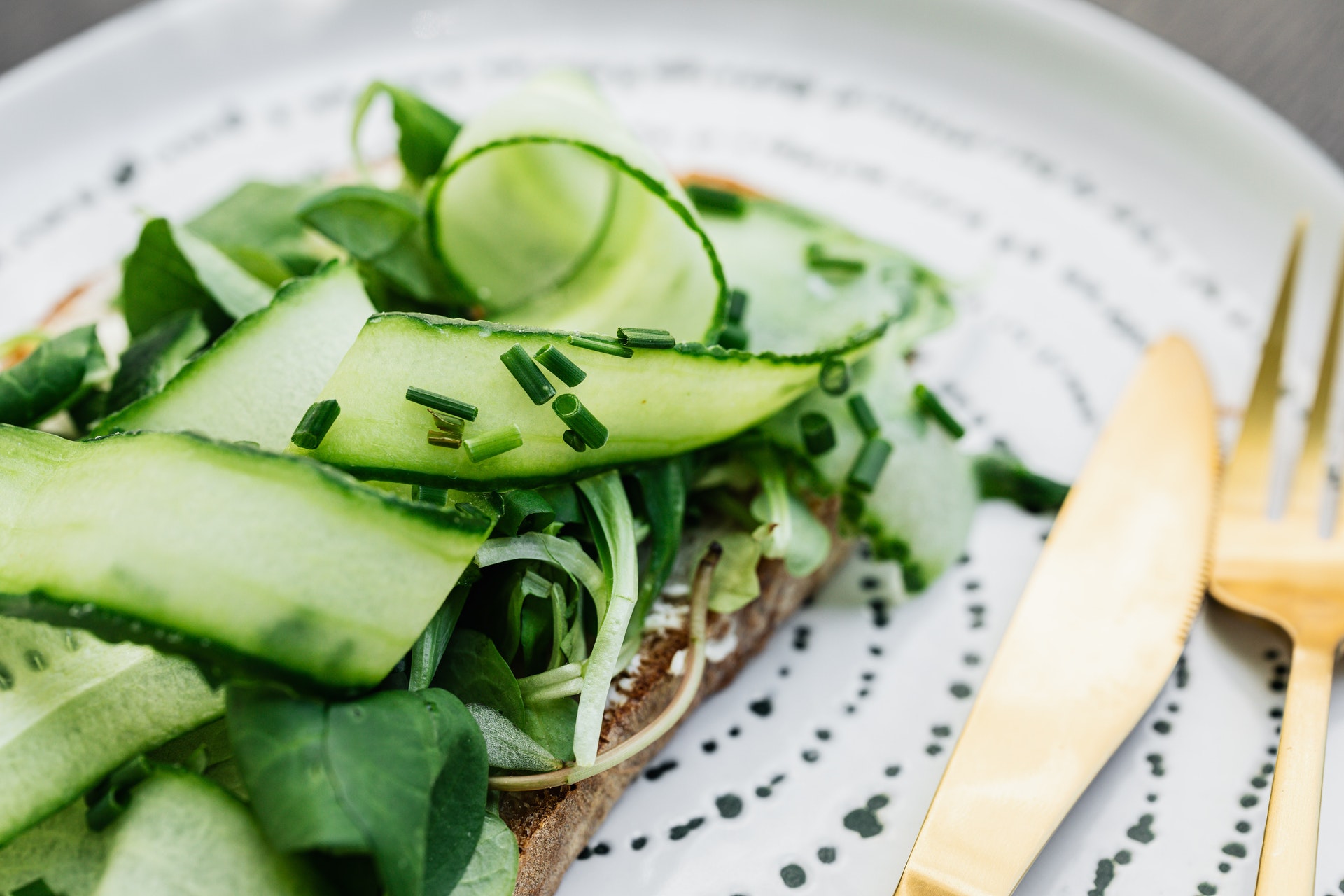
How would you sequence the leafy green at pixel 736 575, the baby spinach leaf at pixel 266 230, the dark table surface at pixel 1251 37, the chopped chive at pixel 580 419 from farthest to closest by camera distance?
the dark table surface at pixel 1251 37, the baby spinach leaf at pixel 266 230, the leafy green at pixel 736 575, the chopped chive at pixel 580 419

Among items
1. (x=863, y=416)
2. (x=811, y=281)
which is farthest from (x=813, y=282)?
(x=863, y=416)

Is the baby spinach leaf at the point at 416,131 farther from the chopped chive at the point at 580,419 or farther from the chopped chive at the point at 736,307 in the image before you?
the chopped chive at the point at 580,419

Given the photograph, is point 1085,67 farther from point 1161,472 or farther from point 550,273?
point 550,273

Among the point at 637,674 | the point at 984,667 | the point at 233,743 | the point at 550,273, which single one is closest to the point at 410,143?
the point at 550,273

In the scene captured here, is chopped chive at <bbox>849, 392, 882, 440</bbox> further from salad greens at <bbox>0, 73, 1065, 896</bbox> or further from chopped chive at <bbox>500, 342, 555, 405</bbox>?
chopped chive at <bbox>500, 342, 555, 405</bbox>

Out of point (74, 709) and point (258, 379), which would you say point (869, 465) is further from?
point (74, 709)

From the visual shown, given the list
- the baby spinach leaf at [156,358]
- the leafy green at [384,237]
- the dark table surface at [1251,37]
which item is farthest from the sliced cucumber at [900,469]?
the dark table surface at [1251,37]
